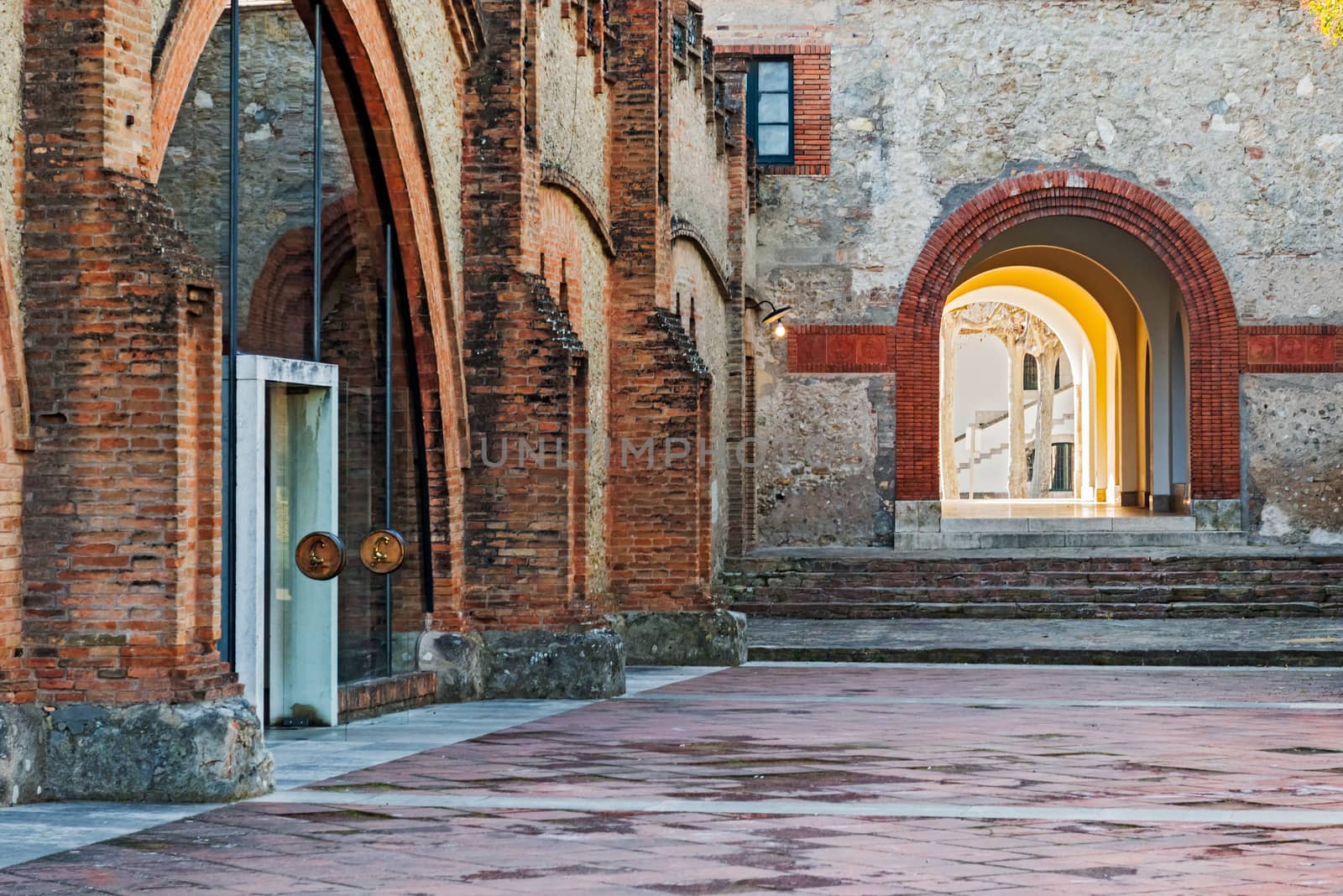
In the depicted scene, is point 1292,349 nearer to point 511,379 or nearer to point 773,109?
point 773,109

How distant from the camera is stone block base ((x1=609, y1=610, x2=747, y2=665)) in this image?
50.8 feet

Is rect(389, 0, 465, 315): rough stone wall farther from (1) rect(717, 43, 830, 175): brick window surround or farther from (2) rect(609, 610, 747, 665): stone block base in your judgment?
(1) rect(717, 43, 830, 175): brick window surround

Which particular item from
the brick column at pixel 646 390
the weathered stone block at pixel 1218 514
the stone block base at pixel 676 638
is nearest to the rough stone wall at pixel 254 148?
the brick column at pixel 646 390

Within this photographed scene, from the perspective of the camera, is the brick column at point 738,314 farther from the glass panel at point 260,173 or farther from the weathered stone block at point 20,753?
the weathered stone block at point 20,753

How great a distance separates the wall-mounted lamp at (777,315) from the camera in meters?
23.3

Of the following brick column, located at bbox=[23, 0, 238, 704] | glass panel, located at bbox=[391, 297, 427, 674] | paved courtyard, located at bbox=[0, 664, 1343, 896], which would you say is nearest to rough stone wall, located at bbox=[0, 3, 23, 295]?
brick column, located at bbox=[23, 0, 238, 704]

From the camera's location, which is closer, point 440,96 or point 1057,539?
point 440,96

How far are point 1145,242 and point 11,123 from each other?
18232mm

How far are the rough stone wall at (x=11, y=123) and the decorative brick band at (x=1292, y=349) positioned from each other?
60.6 feet

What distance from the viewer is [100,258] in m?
7.70

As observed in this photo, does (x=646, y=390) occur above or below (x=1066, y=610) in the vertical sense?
above

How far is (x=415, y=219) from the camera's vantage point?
1164cm

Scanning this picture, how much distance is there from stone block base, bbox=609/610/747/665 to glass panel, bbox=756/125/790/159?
981 centimetres

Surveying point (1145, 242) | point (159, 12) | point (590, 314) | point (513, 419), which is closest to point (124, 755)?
point (159, 12)
